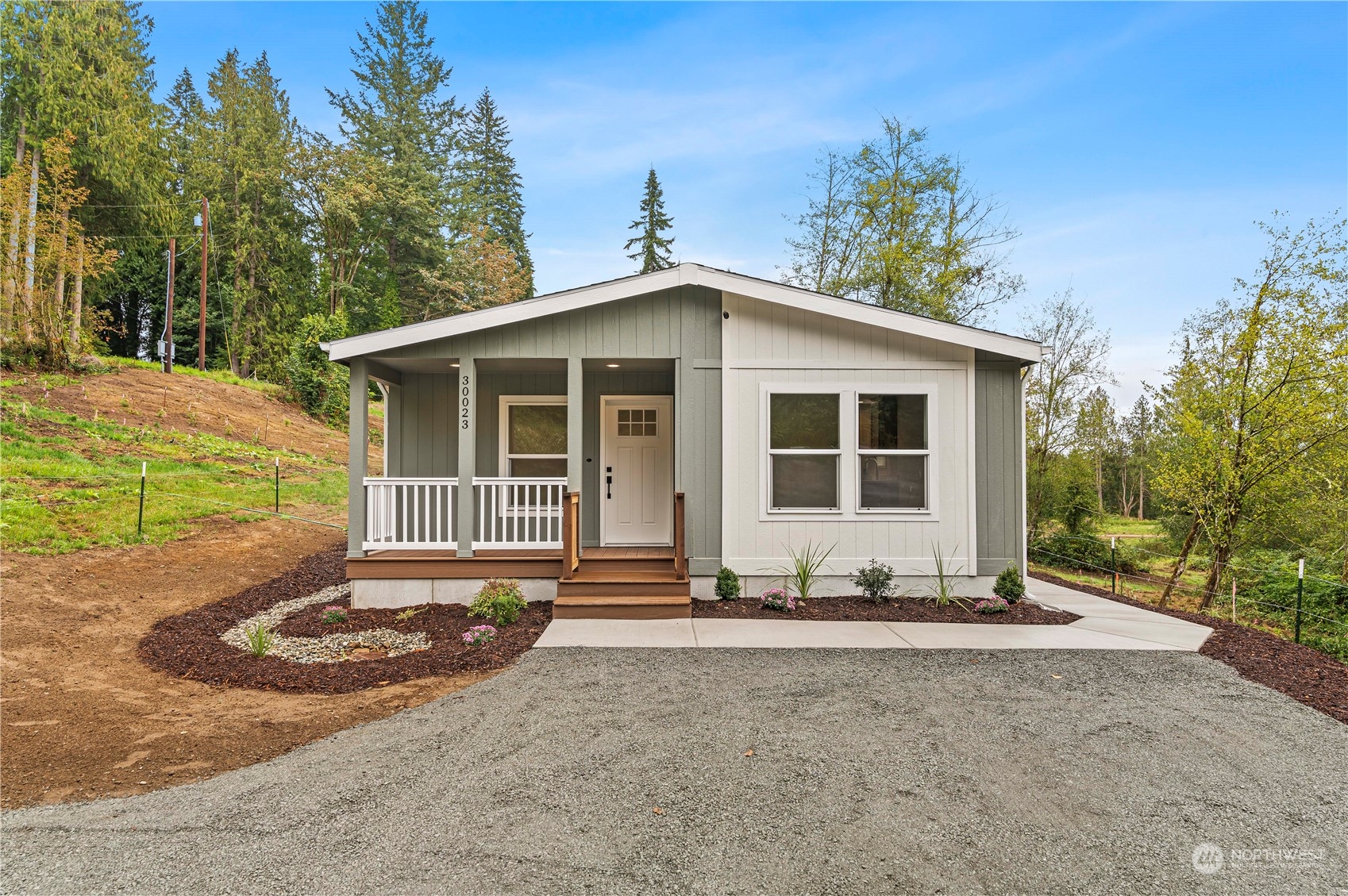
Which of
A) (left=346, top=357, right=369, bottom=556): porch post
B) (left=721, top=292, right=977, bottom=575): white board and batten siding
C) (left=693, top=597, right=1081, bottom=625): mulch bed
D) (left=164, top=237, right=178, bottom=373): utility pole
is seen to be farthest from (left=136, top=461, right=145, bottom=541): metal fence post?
(left=164, top=237, right=178, bottom=373): utility pole

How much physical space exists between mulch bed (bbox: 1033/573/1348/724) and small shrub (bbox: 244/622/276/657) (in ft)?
25.2

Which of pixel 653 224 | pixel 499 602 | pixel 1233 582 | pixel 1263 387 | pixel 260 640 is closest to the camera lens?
pixel 260 640

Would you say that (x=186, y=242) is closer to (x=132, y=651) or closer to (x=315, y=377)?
(x=315, y=377)

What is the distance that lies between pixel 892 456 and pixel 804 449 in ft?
3.17

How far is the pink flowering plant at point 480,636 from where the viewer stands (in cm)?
509

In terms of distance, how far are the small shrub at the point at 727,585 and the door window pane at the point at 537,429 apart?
9.06 feet

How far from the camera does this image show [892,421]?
21.2 feet

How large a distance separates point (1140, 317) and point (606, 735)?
542 inches

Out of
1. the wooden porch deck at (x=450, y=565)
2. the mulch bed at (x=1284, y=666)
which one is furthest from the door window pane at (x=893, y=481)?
the wooden porch deck at (x=450, y=565)

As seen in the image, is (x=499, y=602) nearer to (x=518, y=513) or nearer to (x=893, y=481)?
(x=518, y=513)

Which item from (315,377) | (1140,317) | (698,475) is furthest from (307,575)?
(1140,317)

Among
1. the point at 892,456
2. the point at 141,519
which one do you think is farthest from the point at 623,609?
the point at 141,519

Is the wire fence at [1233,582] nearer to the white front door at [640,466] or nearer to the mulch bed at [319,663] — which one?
the white front door at [640,466]
